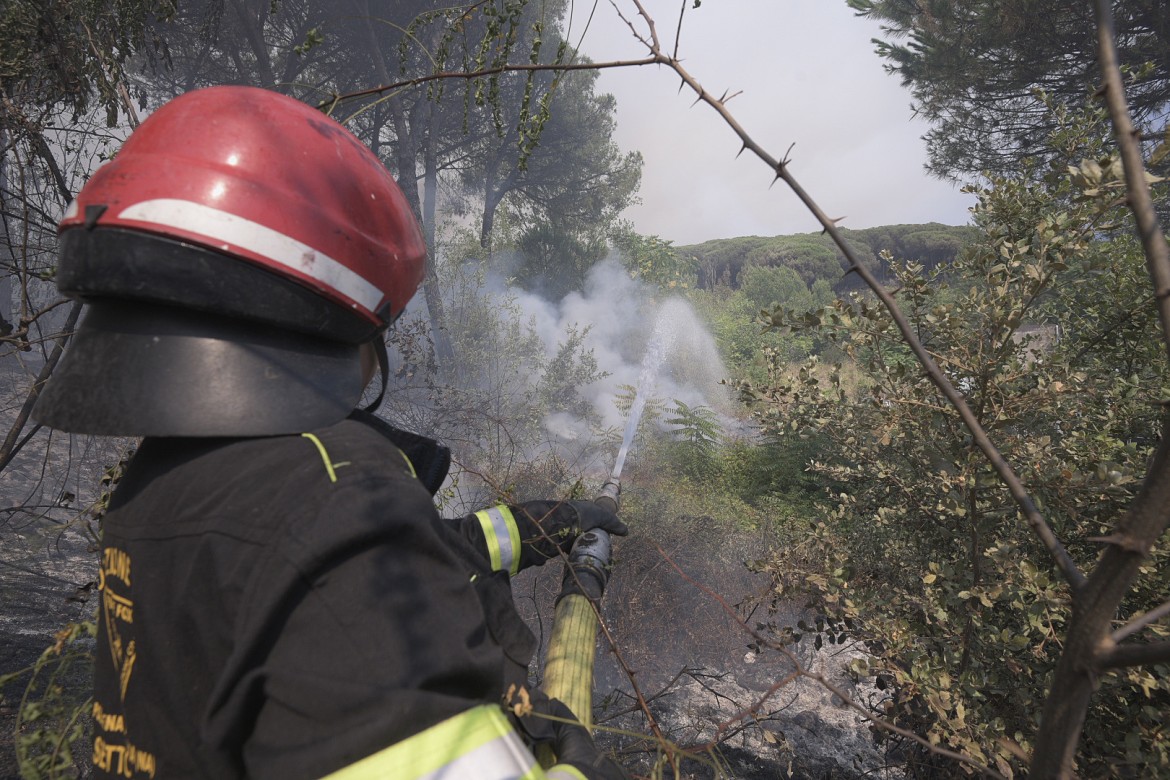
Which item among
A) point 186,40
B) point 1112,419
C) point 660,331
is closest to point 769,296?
point 660,331

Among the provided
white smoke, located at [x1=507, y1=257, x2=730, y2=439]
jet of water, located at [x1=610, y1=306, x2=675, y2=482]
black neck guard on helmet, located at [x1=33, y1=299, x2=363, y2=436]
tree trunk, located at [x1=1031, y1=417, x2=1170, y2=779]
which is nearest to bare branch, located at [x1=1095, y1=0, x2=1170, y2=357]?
tree trunk, located at [x1=1031, y1=417, x2=1170, y2=779]

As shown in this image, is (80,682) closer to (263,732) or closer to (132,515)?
(132,515)

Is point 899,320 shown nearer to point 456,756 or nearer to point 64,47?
point 456,756

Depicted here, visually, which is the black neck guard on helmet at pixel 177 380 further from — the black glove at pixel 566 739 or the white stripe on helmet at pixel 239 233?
the black glove at pixel 566 739

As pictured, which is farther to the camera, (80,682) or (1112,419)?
(80,682)

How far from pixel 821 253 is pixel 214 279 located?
2290 centimetres

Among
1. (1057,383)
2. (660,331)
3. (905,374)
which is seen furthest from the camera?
(660,331)

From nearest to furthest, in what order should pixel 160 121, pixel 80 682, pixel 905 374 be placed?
pixel 160 121 < pixel 905 374 < pixel 80 682

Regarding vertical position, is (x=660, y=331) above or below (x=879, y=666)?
above

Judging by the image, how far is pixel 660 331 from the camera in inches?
645

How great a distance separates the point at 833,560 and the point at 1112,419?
3.37 ft

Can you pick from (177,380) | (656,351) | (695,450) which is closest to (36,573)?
(177,380)

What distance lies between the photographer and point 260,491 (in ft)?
2.80

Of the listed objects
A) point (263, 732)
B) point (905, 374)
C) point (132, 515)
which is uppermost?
point (905, 374)
